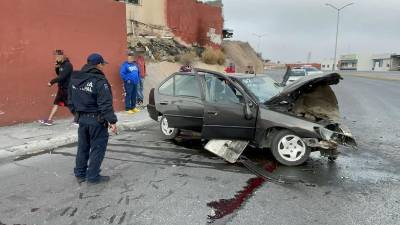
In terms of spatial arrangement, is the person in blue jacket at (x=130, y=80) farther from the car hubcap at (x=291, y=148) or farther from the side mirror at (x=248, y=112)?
the car hubcap at (x=291, y=148)

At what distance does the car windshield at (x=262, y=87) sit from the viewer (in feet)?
26.0

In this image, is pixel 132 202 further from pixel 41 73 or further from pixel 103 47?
pixel 103 47

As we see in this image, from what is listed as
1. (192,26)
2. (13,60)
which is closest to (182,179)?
(13,60)

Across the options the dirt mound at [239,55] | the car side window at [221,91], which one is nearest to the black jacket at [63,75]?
the car side window at [221,91]

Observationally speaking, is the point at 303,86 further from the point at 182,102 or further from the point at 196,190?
the point at 196,190

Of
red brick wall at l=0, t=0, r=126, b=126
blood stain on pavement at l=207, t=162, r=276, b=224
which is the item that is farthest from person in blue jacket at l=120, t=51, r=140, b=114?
blood stain on pavement at l=207, t=162, r=276, b=224

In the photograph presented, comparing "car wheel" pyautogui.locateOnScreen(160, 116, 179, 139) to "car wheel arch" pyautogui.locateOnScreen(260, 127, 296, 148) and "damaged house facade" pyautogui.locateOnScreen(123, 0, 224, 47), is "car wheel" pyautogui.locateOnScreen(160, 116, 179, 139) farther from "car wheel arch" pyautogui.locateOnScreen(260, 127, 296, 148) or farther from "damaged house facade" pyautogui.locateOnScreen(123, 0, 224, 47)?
"damaged house facade" pyautogui.locateOnScreen(123, 0, 224, 47)

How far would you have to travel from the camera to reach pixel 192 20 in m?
31.5

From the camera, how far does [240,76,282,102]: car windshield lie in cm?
794

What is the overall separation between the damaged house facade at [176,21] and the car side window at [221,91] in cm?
1790

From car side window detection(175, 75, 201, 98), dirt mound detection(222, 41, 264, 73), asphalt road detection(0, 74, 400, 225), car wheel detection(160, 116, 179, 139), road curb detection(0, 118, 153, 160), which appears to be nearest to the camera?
asphalt road detection(0, 74, 400, 225)

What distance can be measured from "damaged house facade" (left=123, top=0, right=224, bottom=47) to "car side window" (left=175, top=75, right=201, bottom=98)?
56.2 feet

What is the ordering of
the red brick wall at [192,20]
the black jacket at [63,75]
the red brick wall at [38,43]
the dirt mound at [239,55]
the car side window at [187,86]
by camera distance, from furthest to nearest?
the dirt mound at [239,55] → the red brick wall at [192,20] → the red brick wall at [38,43] → the black jacket at [63,75] → the car side window at [187,86]

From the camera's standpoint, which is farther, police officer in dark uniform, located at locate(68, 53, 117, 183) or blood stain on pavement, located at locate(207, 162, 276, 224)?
police officer in dark uniform, located at locate(68, 53, 117, 183)
